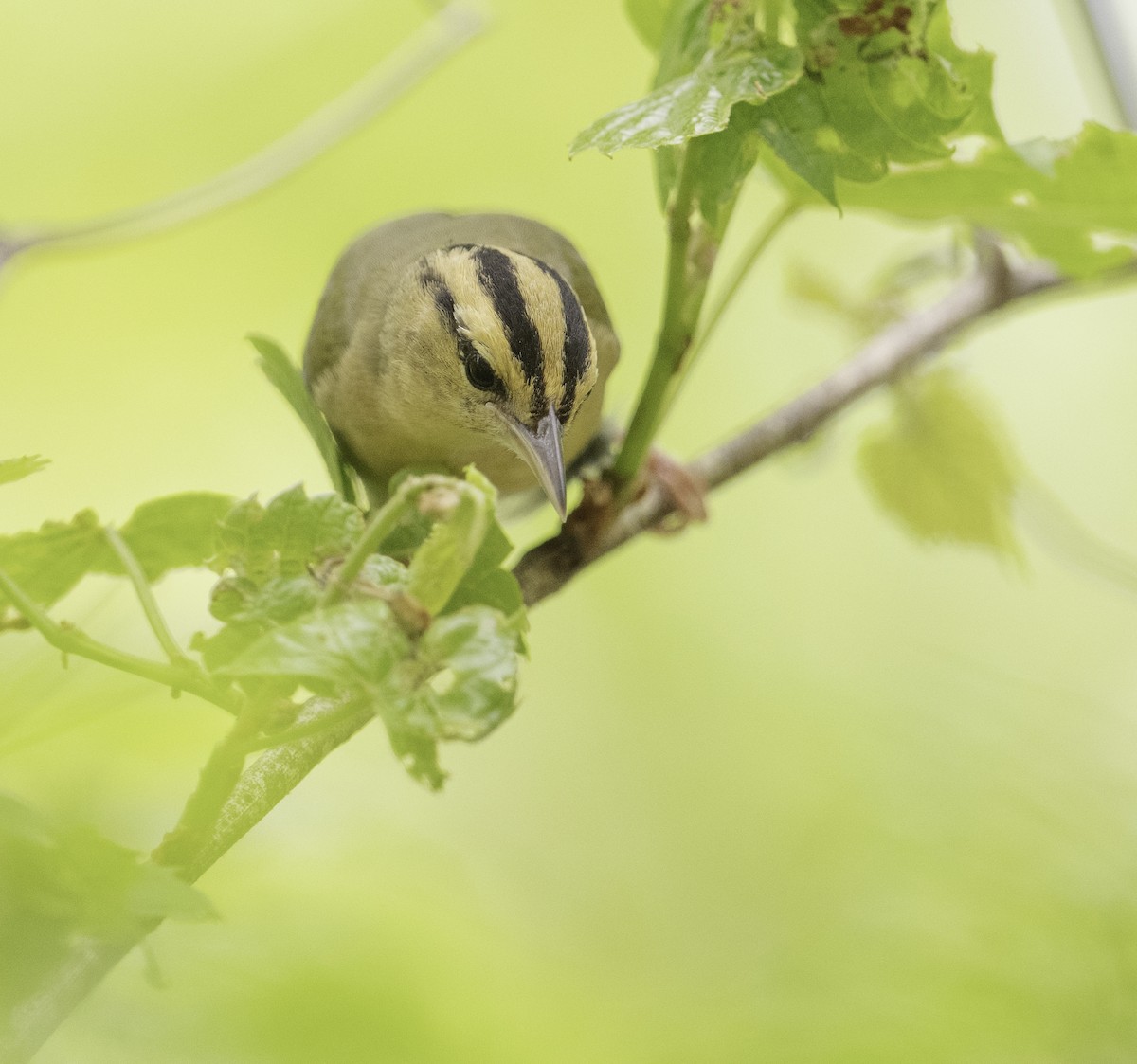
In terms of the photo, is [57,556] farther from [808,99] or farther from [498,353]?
[498,353]

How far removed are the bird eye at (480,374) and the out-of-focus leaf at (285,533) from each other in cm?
132

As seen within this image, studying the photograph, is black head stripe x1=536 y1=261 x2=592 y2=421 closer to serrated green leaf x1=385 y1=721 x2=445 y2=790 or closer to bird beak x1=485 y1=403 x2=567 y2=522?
bird beak x1=485 y1=403 x2=567 y2=522

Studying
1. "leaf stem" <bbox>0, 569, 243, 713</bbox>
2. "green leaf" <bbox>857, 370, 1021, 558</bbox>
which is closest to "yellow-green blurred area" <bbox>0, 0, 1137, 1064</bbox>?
"leaf stem" <bbox>0, 569, 243, 713</bbox>

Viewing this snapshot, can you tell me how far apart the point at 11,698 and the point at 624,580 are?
3.58 meters

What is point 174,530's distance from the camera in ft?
4.69

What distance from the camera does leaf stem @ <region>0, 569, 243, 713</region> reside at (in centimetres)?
108

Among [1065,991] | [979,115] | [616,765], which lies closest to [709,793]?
[616,765]

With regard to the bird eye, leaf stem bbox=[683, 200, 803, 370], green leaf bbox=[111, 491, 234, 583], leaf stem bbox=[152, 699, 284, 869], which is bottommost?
the bird eye

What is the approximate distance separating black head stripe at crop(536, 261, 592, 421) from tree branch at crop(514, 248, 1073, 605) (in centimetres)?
26

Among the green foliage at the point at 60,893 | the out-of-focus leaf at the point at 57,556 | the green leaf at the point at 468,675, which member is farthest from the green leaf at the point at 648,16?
the green foliage at the point at 60,893

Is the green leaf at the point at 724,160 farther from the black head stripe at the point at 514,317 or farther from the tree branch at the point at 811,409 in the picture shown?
the black head stripe at the point at 514,317

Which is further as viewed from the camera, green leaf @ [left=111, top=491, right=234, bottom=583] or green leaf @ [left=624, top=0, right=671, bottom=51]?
green leaf @ [left=624, top=0, right=671, bottom=51]

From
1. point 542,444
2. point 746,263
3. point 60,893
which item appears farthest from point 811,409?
point 60,893

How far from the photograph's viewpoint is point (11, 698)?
3.62 ft
